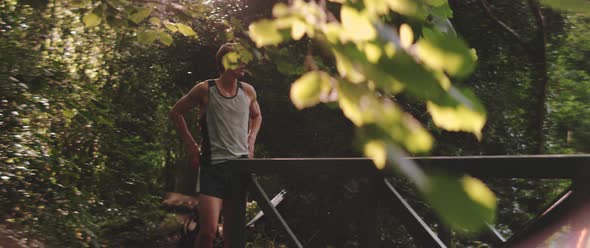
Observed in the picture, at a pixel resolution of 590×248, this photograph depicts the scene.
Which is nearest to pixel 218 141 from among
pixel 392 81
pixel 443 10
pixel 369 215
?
pixel 369 215

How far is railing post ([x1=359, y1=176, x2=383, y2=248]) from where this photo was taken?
3.01m

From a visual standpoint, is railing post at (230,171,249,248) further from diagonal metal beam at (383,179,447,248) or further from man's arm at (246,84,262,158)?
diagonal metal beam at (383,179,447,248)

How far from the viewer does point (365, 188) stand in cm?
305

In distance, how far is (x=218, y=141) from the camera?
453 centimetres

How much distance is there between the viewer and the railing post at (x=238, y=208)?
4254mm

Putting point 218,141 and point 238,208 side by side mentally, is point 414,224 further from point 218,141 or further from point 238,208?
point 218,141

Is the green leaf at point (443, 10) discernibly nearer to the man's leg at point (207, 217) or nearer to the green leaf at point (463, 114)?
the green leaf at point (463, 114)

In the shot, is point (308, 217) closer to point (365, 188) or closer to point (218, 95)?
point (218, 95)

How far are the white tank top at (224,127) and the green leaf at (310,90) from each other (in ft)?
11.3

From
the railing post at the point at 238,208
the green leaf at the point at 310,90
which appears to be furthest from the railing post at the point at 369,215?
the green leaf at the point at 310,90

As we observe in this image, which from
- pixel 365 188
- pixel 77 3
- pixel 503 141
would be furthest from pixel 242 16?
pixel 365 188

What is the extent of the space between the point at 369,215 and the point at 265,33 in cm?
198

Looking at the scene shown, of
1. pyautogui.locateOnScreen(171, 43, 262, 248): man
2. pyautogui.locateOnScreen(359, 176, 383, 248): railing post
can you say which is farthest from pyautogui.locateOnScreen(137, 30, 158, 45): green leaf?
pyautogui.locateOnScreen(171, 43, 262, 248): man

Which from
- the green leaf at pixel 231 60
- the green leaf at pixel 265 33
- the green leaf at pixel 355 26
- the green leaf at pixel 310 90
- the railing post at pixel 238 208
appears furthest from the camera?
the railing post at pixel 238 208
